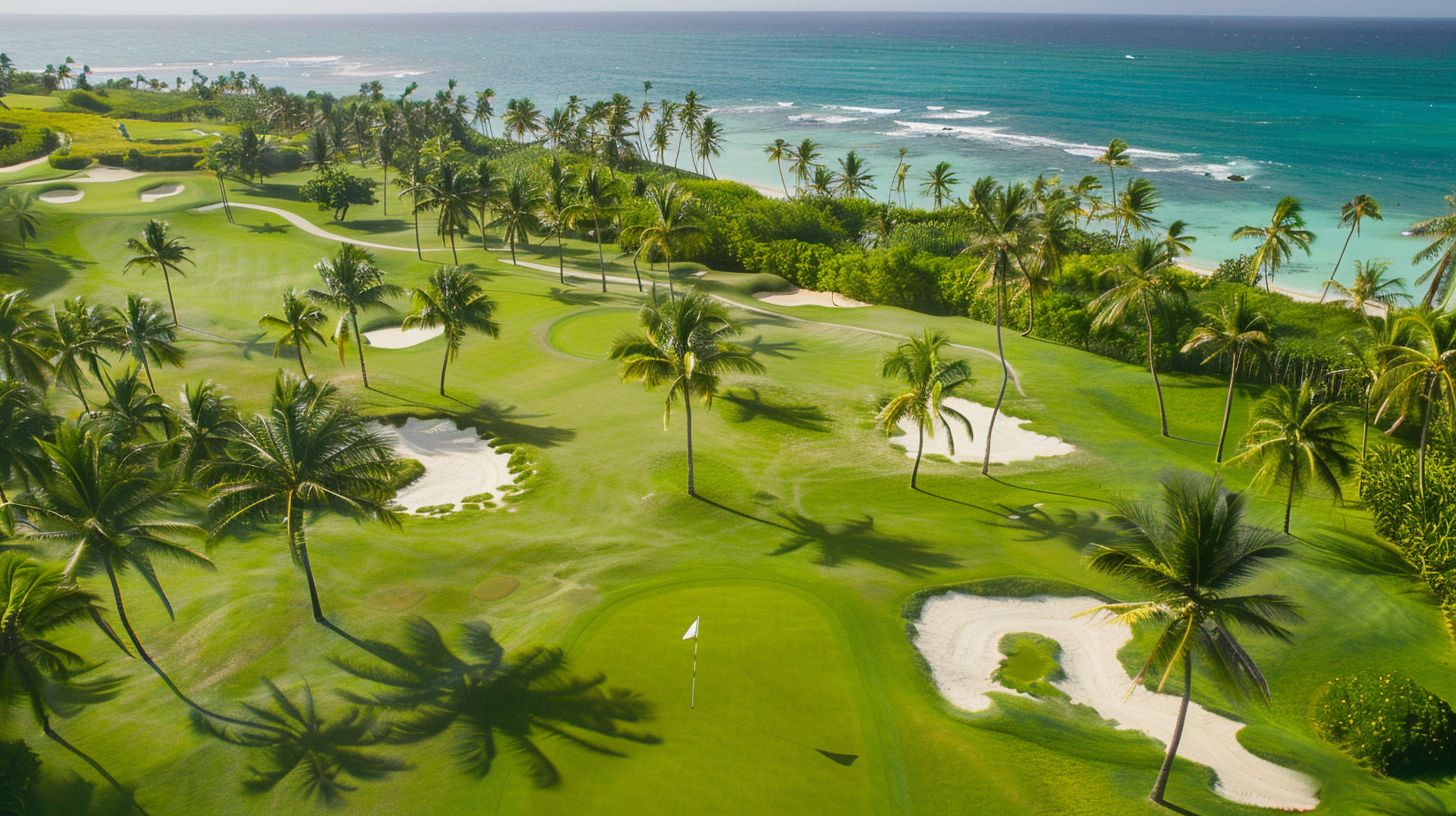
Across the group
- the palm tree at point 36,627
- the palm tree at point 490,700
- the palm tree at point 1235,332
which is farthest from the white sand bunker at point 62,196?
the palm tree at point 1235,332

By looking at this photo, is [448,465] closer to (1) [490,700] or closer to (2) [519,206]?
(1) [490,700]

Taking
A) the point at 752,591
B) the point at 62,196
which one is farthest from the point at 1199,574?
the point at 62,196

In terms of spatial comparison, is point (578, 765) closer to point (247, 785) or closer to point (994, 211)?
point (247, 785)

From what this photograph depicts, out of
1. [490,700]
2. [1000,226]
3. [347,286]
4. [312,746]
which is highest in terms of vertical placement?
[1000,226]

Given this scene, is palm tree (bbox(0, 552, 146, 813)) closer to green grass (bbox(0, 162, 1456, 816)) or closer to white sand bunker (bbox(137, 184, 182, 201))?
green grass (bbox(0, 162, 1456, 816))

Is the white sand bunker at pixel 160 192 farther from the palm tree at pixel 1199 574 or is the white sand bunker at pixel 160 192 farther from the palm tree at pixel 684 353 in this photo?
the palm tree at pixel 1199 574
